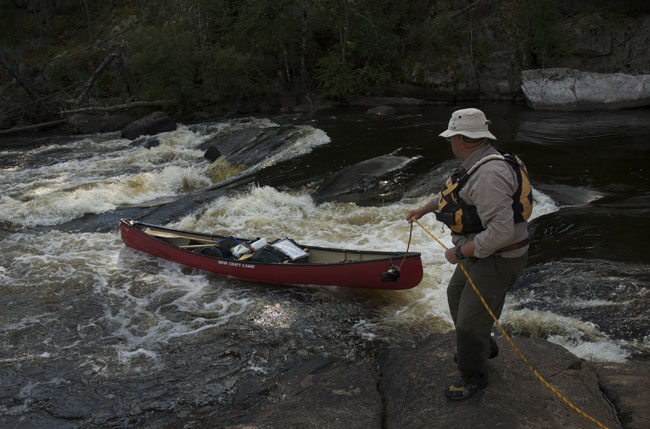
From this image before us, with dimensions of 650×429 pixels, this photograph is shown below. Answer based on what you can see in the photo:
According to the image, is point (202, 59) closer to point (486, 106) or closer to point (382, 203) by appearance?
point (486, 106)

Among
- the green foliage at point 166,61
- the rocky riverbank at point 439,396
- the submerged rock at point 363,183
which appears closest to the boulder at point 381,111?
the submerged rock at point 363,183

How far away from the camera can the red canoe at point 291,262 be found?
6.06 m

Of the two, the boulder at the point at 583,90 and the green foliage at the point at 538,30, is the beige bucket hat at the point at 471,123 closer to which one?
the boulder at the point at 583,90

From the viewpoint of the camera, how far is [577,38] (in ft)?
64.0

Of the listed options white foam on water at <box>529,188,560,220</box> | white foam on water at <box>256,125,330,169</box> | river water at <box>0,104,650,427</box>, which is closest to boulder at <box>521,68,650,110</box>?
river water at <box>0,104,650,427</box>

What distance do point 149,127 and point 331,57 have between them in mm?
9163

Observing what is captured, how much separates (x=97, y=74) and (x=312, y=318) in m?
24.2

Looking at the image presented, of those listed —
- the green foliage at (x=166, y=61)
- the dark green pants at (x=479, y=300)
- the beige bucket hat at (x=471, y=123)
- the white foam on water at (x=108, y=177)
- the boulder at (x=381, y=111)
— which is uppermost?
the green foliage at (x=166, y=61)

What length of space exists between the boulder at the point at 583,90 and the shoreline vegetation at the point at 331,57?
149 cm

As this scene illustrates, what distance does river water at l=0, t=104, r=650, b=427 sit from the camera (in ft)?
16.3

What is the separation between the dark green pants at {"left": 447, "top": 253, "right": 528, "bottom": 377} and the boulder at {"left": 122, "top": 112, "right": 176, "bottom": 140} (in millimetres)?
17808

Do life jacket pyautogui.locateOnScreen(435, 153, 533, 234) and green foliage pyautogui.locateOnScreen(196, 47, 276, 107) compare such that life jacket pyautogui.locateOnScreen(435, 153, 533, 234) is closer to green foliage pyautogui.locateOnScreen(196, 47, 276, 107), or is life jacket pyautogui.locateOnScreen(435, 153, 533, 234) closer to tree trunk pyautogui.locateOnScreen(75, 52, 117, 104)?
green foliage pyautogui.locateOnScreen(196, 47, 276, 107)

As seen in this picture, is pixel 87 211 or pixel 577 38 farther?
pixel 577 38

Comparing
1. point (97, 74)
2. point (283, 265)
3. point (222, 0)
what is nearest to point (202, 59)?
point (222, 0)
